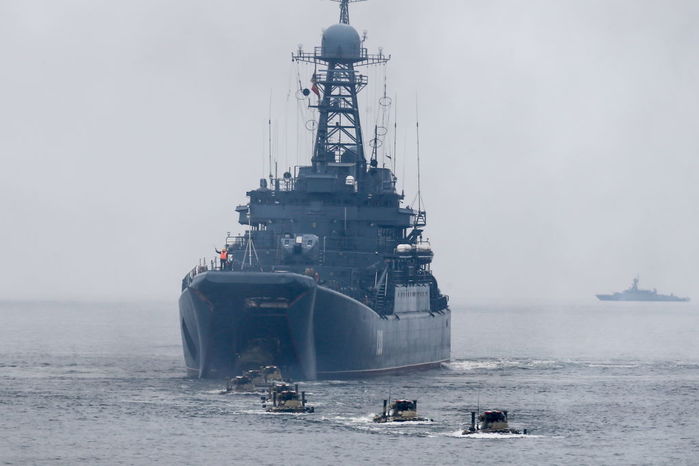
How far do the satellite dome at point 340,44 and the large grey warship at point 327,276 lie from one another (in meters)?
0.06

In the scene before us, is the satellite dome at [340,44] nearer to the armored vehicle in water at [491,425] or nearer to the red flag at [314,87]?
the red flag at [314,87]

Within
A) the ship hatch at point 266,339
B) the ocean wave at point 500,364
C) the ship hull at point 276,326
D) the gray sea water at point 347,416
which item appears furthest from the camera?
the ocean wave at point 500,364

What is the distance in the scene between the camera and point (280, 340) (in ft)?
A: 256

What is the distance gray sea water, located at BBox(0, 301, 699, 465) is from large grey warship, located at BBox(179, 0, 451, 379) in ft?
6.35

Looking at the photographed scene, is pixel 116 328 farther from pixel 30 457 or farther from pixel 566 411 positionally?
pixel 30 457

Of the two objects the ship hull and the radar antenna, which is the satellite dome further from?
the ship hull

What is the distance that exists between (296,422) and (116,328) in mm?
112915

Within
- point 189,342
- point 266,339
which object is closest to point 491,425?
point 266,339

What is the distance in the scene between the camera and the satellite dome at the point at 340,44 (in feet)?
312

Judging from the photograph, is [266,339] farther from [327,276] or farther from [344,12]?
[344,12]

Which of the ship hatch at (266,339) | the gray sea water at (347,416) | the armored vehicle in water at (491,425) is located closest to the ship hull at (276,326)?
the ship hatch at (266,339)

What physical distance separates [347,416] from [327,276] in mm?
19705

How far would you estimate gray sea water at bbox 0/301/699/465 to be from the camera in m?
58.0

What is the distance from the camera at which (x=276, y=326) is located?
77.9 meters
